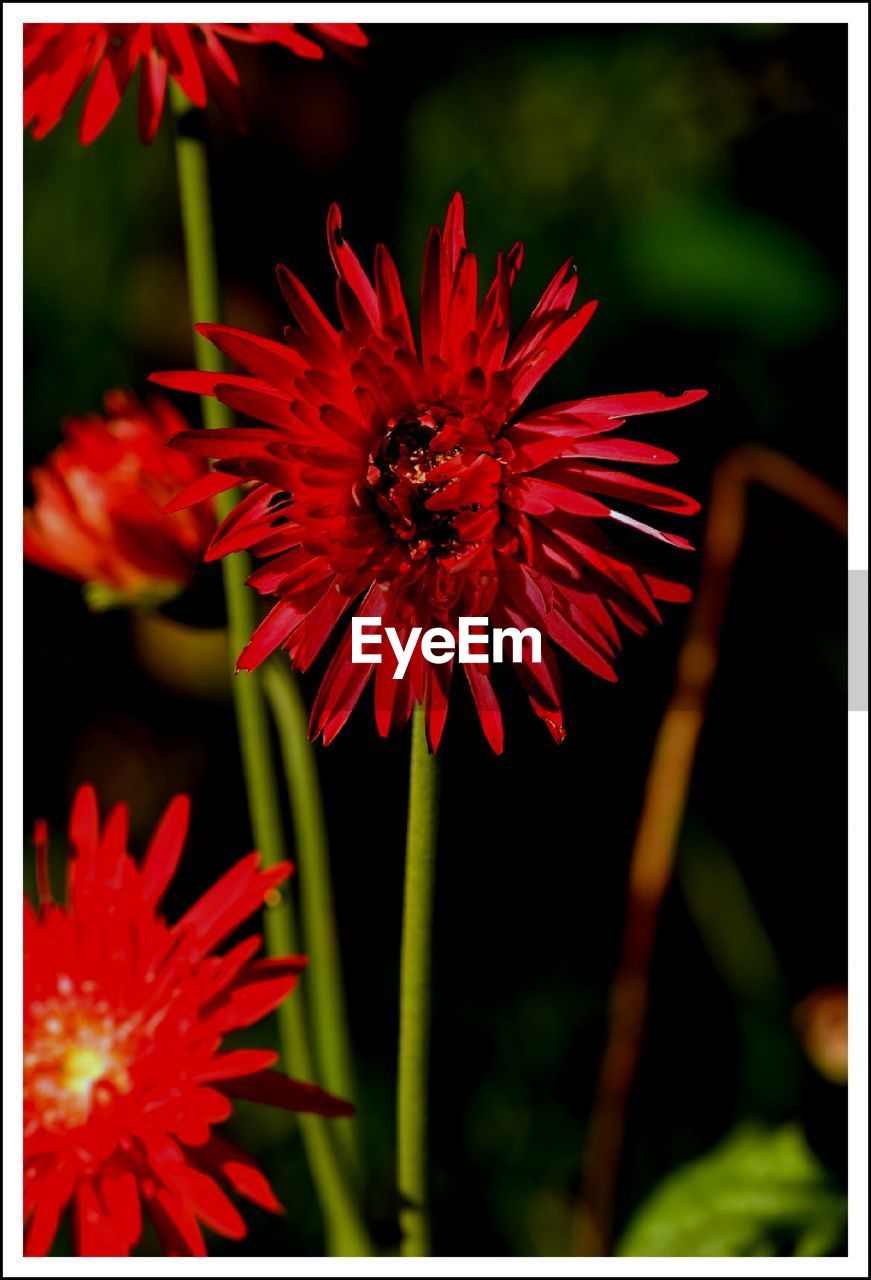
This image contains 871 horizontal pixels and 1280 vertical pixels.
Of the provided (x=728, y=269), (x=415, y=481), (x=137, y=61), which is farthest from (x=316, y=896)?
(x=728, y=269)

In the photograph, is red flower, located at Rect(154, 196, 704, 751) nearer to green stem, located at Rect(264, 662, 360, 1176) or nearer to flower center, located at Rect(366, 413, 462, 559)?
flower center, located at Rect(366, 413, 462, 559)

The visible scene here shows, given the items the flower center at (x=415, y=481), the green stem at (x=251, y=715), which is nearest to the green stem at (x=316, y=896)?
the green stem at (x=251, y=715)

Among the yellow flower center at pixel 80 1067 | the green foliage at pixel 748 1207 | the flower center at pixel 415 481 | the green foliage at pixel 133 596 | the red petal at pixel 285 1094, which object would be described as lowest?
the green foliage at pixel 748 1207

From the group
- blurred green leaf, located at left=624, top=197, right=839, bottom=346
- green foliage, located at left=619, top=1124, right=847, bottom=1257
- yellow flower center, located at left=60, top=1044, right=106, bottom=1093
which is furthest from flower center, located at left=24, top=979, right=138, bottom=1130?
blurred green leaf, located at left=624, top=197, right=839, bottom=346

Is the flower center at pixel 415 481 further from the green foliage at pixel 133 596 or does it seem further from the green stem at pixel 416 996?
the green foliage at pixel 133 596

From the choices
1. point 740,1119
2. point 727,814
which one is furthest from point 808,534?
point 740,1119

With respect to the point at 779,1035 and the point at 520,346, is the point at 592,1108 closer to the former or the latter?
the point at 779,1035
